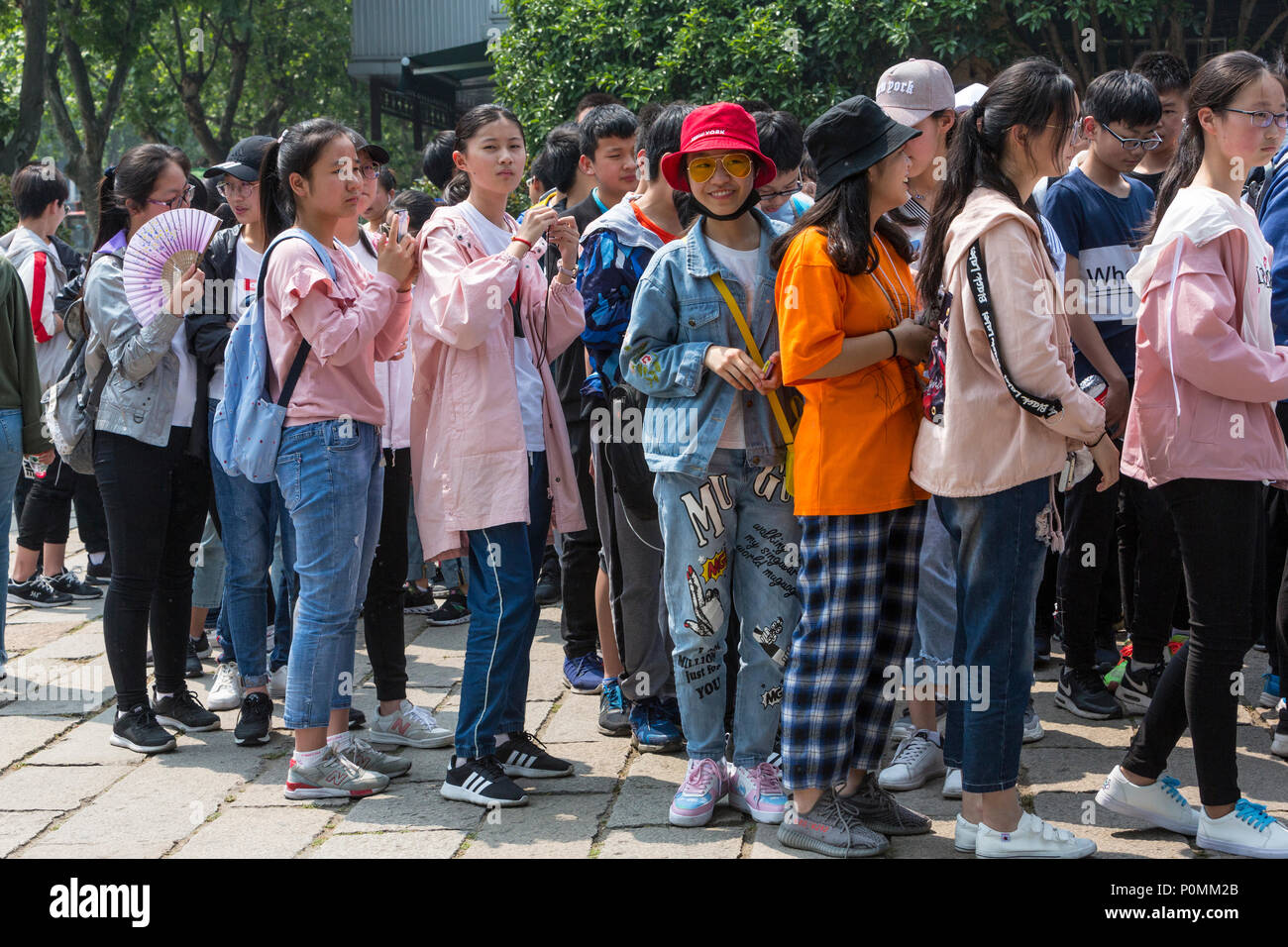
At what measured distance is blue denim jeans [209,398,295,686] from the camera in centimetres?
498

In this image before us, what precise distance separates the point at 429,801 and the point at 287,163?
206 cm

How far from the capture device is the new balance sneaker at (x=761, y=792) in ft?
12.7

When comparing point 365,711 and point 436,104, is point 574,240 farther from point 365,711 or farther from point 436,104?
point 436,104

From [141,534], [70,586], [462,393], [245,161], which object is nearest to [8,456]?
[141,534]

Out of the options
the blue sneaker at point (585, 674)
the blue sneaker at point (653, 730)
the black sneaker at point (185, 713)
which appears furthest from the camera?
the blue sneaker at point (585, 674)

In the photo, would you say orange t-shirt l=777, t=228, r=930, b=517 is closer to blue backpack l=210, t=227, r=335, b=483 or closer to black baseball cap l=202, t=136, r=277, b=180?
blue backpack l=210, t=227, r=335, b=483

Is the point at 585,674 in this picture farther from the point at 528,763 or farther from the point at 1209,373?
the point at 1209,373

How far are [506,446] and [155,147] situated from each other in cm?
199

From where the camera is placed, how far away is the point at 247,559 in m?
5.03

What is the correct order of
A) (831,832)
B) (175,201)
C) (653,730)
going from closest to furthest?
(831,832) → (653,730) → (175,201)

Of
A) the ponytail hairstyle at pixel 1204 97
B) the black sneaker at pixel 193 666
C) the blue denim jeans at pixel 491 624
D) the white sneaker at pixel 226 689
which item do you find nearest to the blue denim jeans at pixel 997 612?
the ponytail hairstyle at pixel 1204 97

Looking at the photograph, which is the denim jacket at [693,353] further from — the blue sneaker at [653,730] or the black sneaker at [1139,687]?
the black sneaker at [1139,687]

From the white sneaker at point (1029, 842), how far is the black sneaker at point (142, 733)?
2945mm

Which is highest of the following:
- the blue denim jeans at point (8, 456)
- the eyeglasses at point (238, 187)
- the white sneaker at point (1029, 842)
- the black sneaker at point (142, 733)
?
the eyeglasses at point (238, 187)
